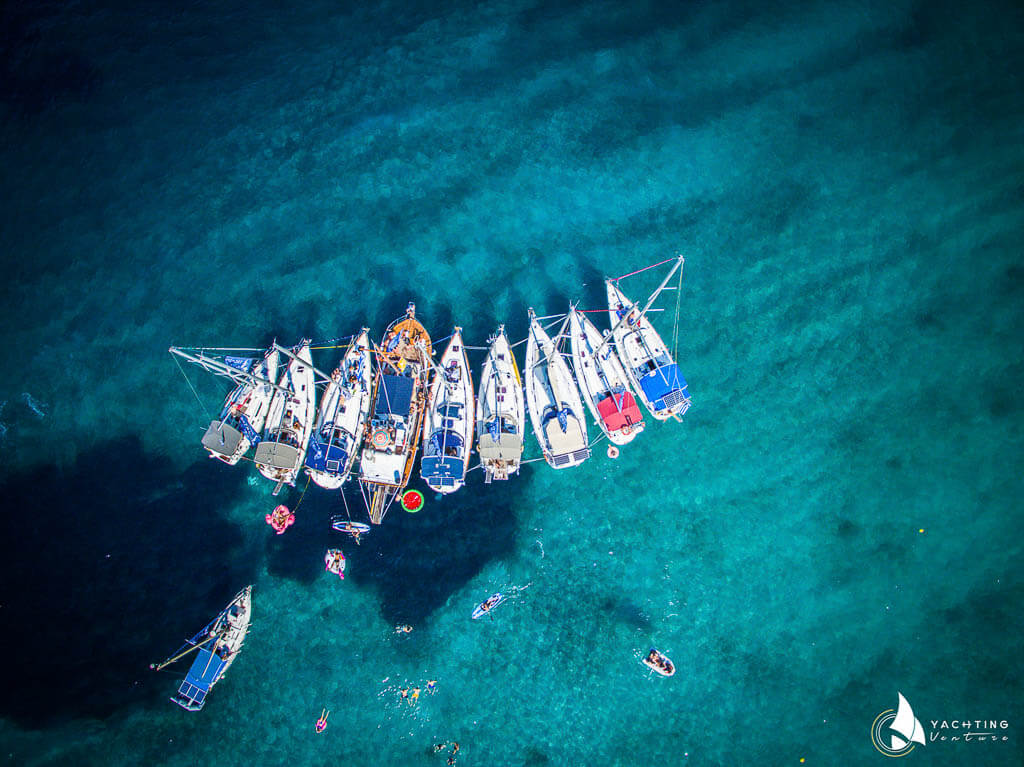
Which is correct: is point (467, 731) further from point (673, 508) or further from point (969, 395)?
point (969, 395)

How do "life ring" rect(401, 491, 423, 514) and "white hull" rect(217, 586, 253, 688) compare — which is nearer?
"white hull" rect(217, 586, 253, 688)

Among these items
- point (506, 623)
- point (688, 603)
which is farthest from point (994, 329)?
point (506, 623)

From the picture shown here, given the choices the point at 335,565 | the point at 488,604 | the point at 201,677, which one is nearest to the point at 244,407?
the point at 335,565

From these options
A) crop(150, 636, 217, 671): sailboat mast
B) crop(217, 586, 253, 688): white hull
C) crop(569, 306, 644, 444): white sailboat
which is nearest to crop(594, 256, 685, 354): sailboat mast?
crop(569, 306, 644, 444): white sailboat

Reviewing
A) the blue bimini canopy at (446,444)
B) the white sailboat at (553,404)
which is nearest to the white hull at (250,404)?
the blue bimini canopy at (446,444)

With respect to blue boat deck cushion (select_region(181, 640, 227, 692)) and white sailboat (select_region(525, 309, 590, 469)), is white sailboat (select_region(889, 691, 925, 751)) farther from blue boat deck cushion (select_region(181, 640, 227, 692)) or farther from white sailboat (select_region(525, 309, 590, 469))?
blue boat deck cushion (select_region(181, 640, 227, 692))

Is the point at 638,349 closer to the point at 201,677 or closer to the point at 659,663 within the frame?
the point at 659,663
